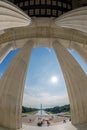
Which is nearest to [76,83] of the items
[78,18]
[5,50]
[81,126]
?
[81,126]

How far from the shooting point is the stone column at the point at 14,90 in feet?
95.1

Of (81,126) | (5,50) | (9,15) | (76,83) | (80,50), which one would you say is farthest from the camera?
(76,83)

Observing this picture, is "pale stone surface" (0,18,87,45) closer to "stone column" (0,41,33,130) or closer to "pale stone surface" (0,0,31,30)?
"stone column" (0,41,33,130)

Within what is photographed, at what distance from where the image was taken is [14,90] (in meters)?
29.4

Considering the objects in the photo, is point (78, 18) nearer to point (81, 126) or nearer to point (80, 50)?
point (80, 50)

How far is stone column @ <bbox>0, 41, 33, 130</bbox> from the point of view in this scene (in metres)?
29.0

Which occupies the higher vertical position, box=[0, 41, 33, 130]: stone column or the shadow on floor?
box=[0, 41, 33, 130]: stone column

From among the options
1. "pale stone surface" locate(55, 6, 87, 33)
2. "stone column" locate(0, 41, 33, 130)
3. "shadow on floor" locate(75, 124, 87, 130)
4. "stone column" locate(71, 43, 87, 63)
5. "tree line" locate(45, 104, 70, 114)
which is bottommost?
"tree line" locate(45, 104, 70, 114)

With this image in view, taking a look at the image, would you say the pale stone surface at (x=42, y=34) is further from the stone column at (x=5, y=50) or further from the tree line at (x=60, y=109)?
the tree line at (x=60, y=109)

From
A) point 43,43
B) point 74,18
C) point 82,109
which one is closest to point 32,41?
point 43,43

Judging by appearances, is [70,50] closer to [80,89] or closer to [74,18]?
[80,89]

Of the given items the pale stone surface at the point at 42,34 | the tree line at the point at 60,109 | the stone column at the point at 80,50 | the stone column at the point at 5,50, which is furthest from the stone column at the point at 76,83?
the tree line at the point at 60,109

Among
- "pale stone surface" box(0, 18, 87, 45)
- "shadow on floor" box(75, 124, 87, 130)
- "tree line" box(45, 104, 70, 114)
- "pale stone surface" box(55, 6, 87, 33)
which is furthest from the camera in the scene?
"tree line" box(45, 104, 70, 114)

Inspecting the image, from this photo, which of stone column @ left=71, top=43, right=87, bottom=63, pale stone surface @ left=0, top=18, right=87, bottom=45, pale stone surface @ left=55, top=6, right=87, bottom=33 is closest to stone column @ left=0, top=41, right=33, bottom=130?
pale stone surface @ left=0, top=18, right=87, bottom=45
